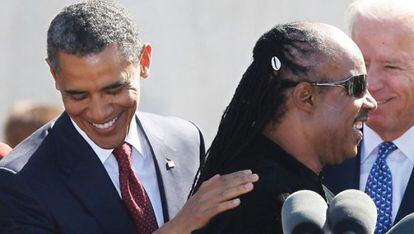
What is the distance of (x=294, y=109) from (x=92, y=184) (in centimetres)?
96

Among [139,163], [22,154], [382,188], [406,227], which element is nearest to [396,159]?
[382,188]

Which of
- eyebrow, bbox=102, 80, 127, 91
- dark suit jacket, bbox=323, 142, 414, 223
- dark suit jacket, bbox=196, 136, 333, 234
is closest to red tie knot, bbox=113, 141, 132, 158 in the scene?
eyebrow, bbox=102, 80, 127, 91

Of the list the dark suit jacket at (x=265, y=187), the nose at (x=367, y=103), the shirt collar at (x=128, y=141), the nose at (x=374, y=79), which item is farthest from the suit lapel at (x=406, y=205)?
the shirt collar at (x=128, y=141)

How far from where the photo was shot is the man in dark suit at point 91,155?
158 inches

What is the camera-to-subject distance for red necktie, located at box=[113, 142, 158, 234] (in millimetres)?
4156

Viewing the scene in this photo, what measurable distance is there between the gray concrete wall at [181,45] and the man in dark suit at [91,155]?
2.35 m

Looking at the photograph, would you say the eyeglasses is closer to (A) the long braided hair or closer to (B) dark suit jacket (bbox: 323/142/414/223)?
(A) the long braided hair

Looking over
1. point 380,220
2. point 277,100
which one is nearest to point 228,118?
point 277,100

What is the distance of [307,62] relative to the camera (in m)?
3.57

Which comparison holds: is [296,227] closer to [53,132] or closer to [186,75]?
[53,132]

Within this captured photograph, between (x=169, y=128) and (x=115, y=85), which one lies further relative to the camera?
(x=169, y=128)

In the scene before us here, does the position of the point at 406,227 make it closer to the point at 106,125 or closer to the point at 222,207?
the point at 222,207

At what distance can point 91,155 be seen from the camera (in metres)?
4.21

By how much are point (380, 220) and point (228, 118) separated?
1.11 meters
